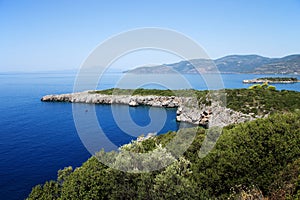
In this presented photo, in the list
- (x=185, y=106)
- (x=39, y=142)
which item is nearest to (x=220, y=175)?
(x=39, y=142)

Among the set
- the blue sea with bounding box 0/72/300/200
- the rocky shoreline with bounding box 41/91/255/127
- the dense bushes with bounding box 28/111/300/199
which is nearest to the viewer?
the dense bushes with bounding box 28/111/300/199

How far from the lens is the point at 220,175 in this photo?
9633 mm

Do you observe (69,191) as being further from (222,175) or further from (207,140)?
(207,140)

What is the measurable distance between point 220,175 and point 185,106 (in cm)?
3084

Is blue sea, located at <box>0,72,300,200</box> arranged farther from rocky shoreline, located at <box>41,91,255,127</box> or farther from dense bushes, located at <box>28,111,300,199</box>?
dense bushes, located at <box>28,111,300,199</box>

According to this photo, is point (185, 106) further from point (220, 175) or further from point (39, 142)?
point (220, 175)

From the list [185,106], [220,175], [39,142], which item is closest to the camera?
[220,175]

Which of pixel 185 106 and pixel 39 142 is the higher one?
pixel 185 106

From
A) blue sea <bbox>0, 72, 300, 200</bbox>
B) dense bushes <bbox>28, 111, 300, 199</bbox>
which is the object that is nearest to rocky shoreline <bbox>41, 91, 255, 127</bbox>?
blue sea <bbox>0, 72, 300, 200</bbox>

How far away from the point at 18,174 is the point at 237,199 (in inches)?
762

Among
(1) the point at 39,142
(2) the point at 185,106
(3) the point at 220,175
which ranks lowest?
(1) the point at 39,142

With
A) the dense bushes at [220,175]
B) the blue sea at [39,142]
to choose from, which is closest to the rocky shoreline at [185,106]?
the blue sea at [39,142]

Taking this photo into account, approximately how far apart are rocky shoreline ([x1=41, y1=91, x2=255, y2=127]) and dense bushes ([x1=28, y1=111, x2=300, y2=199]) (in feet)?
67.2

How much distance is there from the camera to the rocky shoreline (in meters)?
32.0
